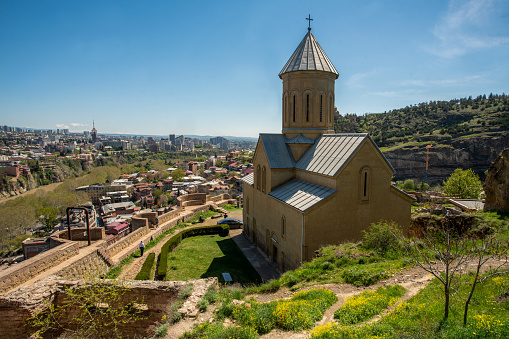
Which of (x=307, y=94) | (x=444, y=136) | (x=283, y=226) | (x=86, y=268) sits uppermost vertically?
(x=307, y=94)

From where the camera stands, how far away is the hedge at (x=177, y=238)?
12.0 m

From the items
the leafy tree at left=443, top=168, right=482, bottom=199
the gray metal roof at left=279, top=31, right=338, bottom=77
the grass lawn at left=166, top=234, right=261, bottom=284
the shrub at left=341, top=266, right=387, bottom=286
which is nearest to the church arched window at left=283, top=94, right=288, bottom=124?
the gray metal roof at left=279, top=31, right=338, bottom=77

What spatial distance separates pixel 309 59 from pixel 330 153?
5268 mm

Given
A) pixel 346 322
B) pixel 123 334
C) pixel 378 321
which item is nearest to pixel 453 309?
pixel 378 321

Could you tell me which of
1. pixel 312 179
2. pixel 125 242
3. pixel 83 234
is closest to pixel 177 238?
pixel 125 242

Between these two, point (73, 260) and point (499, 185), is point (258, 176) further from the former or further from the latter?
point (499, 185)

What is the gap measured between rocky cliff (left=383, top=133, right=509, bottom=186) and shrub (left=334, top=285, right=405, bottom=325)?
5659 cm

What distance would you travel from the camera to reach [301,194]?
1111 cm

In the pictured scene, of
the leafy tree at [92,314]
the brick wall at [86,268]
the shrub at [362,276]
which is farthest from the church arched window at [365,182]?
the brick wall at [86,268]

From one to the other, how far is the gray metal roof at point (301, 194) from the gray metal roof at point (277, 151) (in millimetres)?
998

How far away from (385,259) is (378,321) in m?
3.94

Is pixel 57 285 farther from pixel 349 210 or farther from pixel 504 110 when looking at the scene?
pixel 504 110

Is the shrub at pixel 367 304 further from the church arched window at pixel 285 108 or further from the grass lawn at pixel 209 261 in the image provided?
the church arched window at pixel 285 108

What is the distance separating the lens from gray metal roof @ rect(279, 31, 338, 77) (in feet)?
43.8
